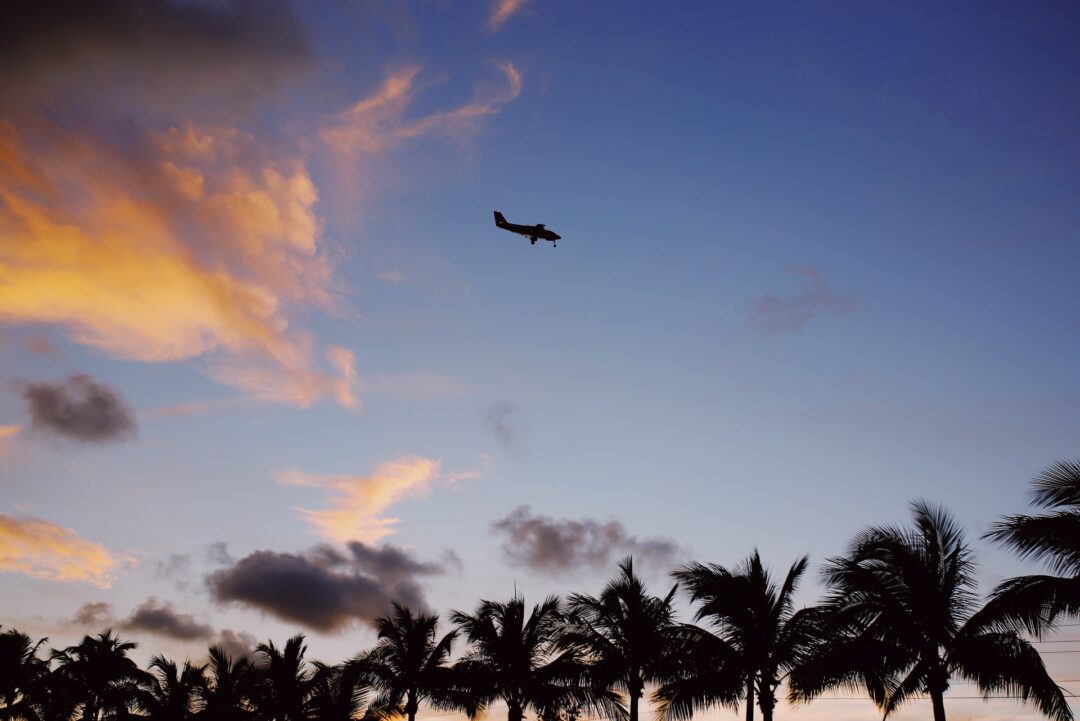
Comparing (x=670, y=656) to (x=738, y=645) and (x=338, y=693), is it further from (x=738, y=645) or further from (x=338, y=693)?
(x=338, y=693)

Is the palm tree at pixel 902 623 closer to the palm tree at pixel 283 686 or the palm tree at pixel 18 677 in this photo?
the palm tree at pixel 283 686

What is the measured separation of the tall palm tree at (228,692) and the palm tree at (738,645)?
21.3 m

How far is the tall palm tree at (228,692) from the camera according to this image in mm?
40188

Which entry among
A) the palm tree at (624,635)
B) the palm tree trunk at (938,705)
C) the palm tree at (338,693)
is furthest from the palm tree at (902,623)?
the palm tree at (338,693)

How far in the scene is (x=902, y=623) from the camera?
78.6 ft

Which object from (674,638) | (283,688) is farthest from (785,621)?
(283,688)

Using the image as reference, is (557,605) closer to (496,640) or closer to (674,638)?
(496,640)

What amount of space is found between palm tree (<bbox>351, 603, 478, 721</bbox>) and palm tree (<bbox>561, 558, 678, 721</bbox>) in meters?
6.87

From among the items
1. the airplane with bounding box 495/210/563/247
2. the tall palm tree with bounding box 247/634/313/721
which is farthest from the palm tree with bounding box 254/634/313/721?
the airplane with bounding box 495/210/563/247

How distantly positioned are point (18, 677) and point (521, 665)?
31.0 metres

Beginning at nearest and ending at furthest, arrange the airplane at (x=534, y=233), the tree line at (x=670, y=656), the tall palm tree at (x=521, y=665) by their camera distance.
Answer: the tree line at (x=670, y=656) → the tall palm tree at (x=521, y=665) → the airplane at (x=534, y=233)

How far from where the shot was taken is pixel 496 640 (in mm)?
35875

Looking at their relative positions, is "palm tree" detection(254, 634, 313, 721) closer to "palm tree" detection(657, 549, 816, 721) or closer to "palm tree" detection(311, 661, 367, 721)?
"palm tree" detection(311, 661, 367, 721)

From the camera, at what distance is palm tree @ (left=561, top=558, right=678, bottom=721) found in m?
32.9
